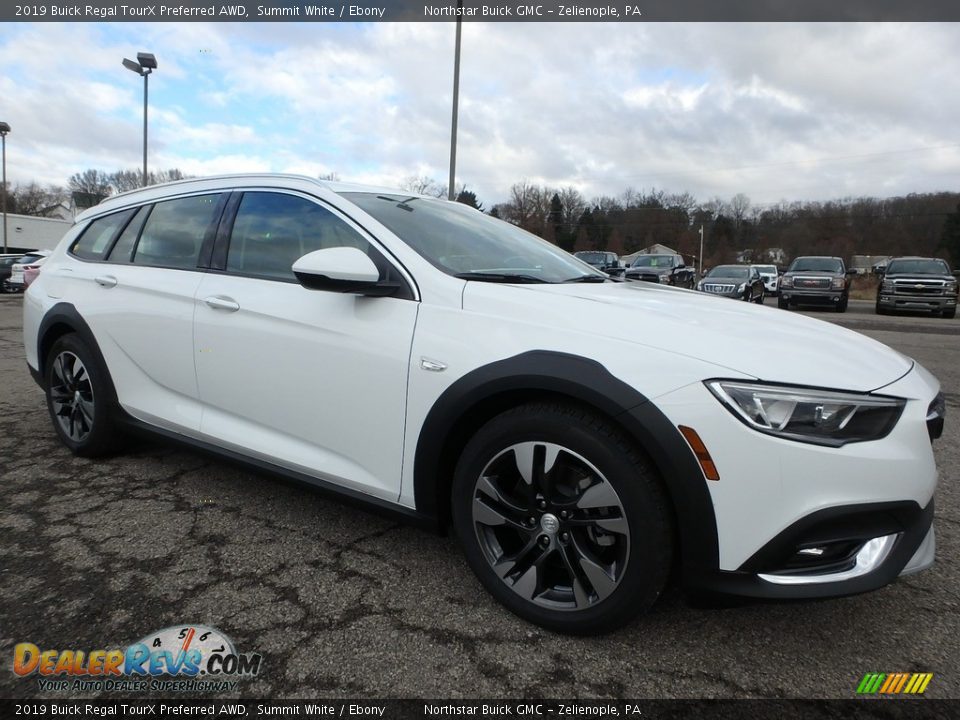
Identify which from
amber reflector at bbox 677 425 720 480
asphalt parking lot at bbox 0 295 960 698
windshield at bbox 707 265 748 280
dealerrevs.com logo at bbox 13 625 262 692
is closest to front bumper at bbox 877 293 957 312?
windshield at bbox 707 265 748 280

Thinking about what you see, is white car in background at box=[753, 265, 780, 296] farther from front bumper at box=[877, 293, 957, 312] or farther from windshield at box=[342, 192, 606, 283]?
windshield at box=[342, 192, 606, 283]

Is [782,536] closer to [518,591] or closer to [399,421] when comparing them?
[518,591]

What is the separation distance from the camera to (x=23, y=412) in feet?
15.5

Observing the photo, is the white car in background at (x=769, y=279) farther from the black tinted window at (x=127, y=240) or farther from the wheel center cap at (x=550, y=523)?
the wheel center cap at (x=550, y=523)

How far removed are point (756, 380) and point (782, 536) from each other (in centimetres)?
43

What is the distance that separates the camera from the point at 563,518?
6.54ft

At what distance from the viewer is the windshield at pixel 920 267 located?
694 inches

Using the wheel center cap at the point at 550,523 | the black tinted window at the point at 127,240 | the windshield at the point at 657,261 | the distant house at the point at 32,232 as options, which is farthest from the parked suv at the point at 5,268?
the wheel center cap at the point at 550,523

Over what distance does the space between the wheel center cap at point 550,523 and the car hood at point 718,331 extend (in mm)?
551

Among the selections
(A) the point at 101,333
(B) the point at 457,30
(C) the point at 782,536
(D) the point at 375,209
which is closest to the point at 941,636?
(C) the point at 782,536

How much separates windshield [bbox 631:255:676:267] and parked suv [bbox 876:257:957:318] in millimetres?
7703

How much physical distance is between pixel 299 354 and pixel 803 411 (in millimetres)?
1786

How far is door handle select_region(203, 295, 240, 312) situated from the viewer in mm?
2715

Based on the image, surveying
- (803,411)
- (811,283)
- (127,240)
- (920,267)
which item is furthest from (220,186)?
(920,267)
